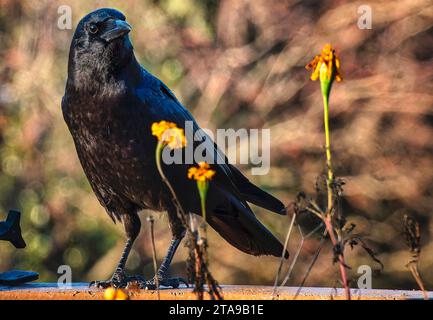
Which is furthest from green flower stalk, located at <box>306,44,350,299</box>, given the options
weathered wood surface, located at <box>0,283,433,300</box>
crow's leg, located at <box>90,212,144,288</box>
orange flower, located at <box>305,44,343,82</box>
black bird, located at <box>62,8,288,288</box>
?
crow's leg, located at <box>90,212,144,288</box>

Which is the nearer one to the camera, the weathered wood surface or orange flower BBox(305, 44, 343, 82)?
orange flower BBox(305, 44, 343, 82)

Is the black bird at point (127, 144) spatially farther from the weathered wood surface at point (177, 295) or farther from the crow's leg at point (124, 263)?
the weathered wood surface at point (177, 295)

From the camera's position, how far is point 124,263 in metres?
3.93

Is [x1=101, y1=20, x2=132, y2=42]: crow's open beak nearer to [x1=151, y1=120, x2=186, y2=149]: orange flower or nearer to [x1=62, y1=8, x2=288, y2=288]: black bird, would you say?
[x1=62, y1=8, x2=288, y2=288]: black bird

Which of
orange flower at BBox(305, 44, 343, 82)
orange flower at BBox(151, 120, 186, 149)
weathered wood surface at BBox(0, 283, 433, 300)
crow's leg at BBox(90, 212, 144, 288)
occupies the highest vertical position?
orange flower at BBox(305, 44, 343, 82)

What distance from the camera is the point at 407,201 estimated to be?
660 centimetres

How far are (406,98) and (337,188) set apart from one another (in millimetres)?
4619

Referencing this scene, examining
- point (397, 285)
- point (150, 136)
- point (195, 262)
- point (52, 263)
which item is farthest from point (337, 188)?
point (52, 263)

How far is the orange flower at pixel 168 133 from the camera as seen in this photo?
2156mm

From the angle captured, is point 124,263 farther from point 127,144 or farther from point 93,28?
point 93,28

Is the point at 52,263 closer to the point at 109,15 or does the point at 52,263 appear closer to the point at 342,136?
the point at 342,136

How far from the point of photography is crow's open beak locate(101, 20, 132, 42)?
3.72 metres

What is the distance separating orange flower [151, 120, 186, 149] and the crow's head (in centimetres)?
155

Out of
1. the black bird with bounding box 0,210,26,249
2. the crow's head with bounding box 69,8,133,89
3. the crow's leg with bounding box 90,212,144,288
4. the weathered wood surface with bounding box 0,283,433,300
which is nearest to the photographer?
the weathered wood surface with bounding box 0,283,433,300
